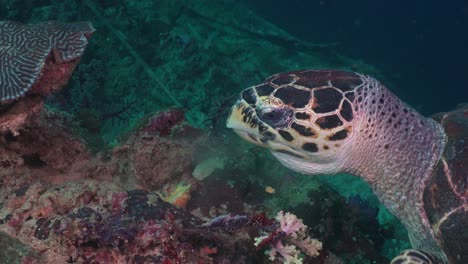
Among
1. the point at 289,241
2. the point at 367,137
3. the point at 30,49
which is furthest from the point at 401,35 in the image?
the point at 30,49

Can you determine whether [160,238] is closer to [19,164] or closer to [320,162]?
[320,162]

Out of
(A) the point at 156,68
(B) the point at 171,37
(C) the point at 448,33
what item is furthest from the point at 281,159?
(C) the point at 448,33

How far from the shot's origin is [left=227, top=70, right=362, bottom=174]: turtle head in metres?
2.40

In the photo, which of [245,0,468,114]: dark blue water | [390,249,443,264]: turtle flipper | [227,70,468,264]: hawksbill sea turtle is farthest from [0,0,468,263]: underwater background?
[245,0,468,114]: dark blue water

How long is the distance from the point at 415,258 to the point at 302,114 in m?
1.19

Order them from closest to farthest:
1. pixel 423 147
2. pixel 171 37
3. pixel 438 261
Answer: pixel 438 261 < pixel 423 147 < pixel 171 37

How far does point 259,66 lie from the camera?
8172 mm

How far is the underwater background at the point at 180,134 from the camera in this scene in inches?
84.5

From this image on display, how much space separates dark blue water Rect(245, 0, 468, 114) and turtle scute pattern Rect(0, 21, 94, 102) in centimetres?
1718

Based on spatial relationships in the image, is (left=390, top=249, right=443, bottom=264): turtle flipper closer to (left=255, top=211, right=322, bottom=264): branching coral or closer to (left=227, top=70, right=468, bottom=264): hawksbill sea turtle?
(left=227, top=70, right=468, bottom=264): hawksbill sea turtle

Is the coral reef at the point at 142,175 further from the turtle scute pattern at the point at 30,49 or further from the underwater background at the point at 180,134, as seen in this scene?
the turtle scute pattern at the point at 30,49

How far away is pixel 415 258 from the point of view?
2.27 metres

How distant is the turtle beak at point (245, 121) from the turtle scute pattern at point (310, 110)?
0.16 feet

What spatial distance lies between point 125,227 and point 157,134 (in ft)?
5.40
